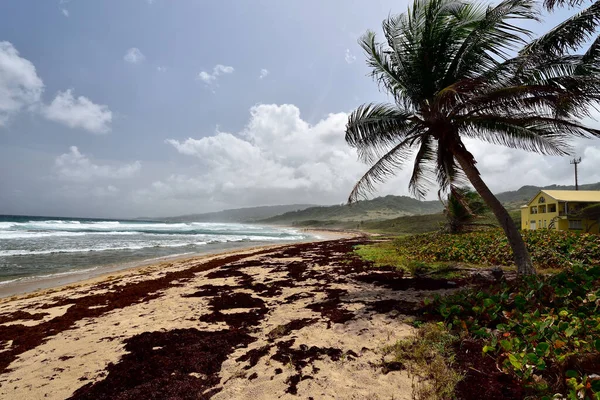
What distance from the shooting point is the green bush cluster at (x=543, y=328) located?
2.54 meters

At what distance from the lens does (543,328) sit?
3.14 meters

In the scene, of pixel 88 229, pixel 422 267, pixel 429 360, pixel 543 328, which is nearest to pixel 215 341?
pixel 429 360

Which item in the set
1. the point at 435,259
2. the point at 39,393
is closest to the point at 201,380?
the point at 39,393

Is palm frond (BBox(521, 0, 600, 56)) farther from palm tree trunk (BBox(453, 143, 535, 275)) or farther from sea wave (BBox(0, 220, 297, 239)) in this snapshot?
sea wave (BBox(0, 220, 297, 239))

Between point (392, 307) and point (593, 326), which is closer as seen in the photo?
point (593, 326)

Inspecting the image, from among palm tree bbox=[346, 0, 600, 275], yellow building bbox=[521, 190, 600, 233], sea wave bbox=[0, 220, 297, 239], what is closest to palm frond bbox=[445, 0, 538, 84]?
palm tree bbox=[346, 0, 600, 275]

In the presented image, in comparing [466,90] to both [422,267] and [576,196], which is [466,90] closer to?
[422,267]

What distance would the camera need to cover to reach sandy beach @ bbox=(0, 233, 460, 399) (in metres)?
3.10

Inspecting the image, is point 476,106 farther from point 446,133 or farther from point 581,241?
point 581,241

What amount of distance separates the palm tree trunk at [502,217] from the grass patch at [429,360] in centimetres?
350

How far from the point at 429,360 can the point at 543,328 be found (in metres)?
1.31

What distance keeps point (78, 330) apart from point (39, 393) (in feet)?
7.77

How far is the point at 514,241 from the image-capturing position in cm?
622

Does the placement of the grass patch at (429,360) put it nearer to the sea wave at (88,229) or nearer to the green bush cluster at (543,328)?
the green bush cluster at (543,328)
